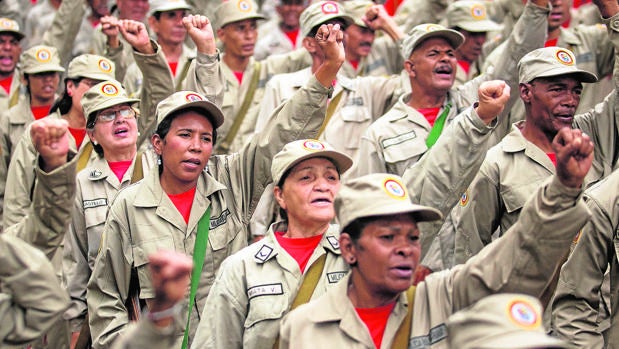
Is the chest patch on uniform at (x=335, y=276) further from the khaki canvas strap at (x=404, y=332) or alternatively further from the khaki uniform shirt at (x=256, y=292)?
the khaki canvas strap at (x=404, y=332)

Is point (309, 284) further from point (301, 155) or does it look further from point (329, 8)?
point (329, 8)

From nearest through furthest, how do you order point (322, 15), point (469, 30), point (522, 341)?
point (522, 341) → point (322, 15) → point (469, 30)

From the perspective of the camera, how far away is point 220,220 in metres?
6.31

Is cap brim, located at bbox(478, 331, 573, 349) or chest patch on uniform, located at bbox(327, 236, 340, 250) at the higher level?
chest patch on uniform, located at bbox(327, 236, 340, 250)

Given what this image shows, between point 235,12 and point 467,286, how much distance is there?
19.1ft

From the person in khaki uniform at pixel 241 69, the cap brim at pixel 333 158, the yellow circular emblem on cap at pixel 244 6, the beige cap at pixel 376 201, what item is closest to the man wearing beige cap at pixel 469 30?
the person in khaki uniform at pixel 241 69

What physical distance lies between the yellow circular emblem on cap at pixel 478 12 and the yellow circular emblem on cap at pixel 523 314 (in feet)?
19.6

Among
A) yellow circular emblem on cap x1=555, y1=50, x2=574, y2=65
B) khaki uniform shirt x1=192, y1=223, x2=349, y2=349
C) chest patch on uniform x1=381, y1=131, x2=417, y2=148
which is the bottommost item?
khaki uniform shirt x1=192, y1=223, x2=349, y2=349

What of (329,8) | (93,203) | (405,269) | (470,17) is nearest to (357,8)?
(470,17)

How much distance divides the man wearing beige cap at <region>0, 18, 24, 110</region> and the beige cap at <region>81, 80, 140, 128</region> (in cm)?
350

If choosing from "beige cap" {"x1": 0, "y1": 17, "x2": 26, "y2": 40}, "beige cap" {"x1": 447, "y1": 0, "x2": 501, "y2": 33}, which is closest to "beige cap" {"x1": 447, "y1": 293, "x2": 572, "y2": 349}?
"beige cap" {"x1": 447, "y1": 0, "x2": 501, "y2": 33}

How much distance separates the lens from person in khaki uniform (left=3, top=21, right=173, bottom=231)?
7633 mm

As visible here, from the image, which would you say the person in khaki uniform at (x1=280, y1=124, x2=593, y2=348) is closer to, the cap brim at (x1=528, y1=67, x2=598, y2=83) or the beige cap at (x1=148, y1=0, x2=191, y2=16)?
the cap brim at (x1=528, y1=67, x2=598, y2=83)

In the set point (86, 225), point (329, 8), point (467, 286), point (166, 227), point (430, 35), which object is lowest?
point (467, 286)
